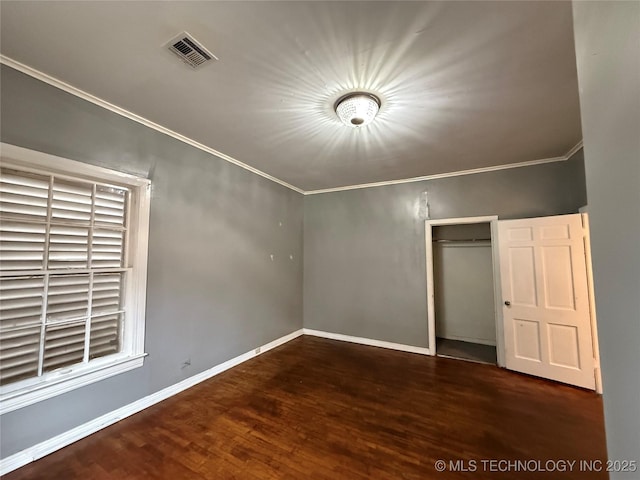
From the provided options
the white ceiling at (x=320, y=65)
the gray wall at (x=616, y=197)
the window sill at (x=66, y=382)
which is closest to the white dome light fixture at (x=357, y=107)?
the white ceiling at (x=320, y=65)

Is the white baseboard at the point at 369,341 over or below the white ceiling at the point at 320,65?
below

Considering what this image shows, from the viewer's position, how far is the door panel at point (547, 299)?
115 inches

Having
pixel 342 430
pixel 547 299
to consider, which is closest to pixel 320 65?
pixel 342 430

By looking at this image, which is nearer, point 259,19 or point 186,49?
point 259,19

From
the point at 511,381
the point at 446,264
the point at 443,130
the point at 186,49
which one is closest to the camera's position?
the point at 186,49

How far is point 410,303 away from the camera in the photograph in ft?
13.4

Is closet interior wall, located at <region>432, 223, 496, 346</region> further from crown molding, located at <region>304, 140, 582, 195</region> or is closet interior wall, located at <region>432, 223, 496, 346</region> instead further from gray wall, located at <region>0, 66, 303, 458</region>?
gray wall, located at <region>0, 66, 303, 458</region>

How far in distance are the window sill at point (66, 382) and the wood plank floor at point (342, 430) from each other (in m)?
0.43

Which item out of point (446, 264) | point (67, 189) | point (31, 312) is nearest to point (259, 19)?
point (67, 189)

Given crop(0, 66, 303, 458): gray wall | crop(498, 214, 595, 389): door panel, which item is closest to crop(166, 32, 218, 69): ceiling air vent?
crop(0, 66, 303, 458): gray wall

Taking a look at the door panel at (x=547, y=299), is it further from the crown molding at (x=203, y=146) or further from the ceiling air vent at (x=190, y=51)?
the ceiling air vent at (x=190, y=51)

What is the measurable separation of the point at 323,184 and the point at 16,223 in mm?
3647

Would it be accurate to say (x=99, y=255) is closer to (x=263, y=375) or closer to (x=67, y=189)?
(x=67, y=189)

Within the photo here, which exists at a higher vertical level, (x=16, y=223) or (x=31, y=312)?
(x=16, y=223)
